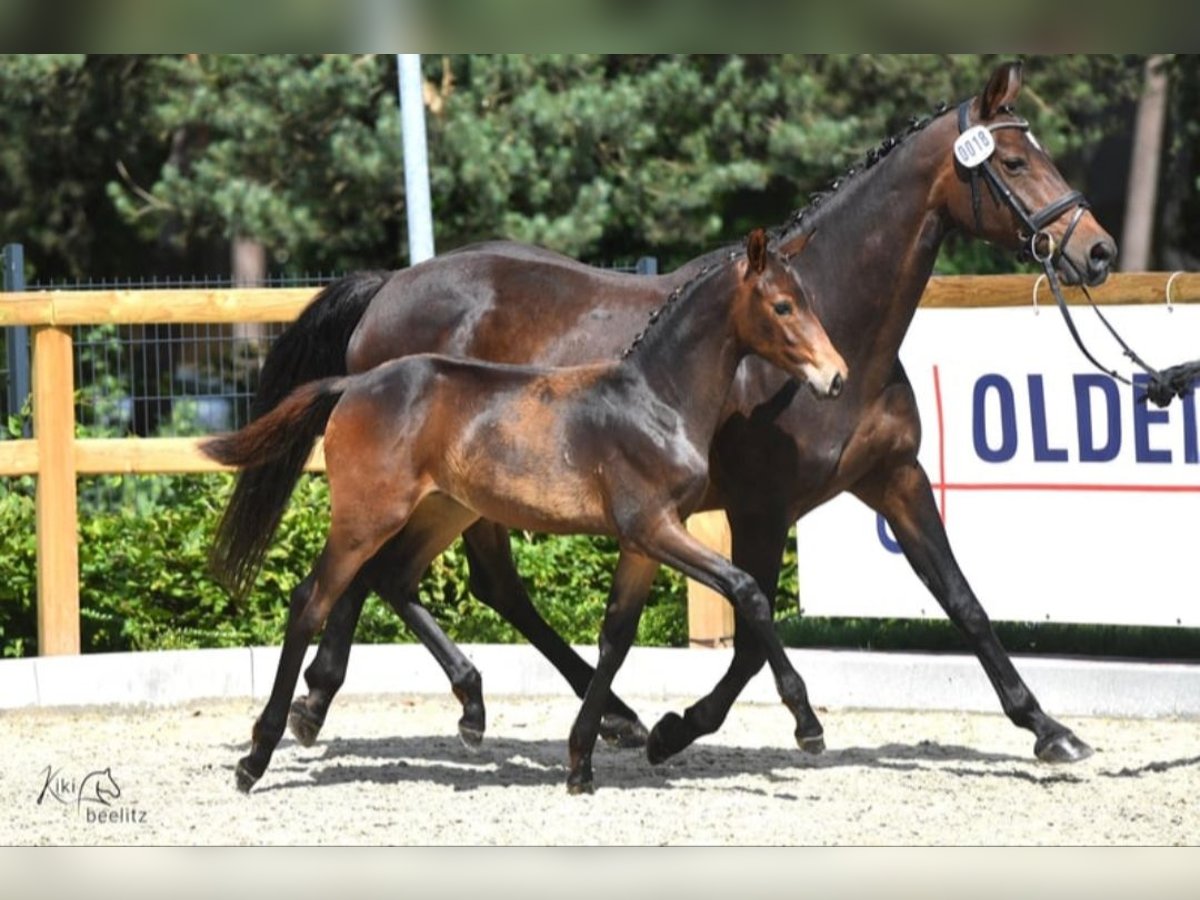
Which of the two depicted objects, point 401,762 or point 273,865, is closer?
point 273,865

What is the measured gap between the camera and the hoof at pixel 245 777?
21.0ft

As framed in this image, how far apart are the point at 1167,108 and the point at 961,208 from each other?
46.6 ft

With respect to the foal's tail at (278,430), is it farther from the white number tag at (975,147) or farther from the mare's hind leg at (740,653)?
the white number tag at (975,147)

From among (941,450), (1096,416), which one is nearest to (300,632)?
(941,450)

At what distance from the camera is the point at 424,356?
21.2 feet

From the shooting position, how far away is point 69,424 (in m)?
8.52

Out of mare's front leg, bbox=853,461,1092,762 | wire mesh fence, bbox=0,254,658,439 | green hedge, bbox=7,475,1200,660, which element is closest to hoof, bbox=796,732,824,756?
mare's front leg, bbox=853,461,1092,762

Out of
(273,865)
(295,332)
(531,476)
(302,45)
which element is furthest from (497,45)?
(295,332)

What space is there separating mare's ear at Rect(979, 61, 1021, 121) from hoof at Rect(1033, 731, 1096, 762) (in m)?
2.04

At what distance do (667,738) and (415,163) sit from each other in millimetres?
4124

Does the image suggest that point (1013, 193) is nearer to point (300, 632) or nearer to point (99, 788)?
point (300, 632)

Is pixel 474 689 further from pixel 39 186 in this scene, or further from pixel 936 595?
pixel 39 186

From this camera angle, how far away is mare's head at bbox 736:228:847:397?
5898 mm

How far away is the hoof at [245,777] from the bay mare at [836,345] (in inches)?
17.1
